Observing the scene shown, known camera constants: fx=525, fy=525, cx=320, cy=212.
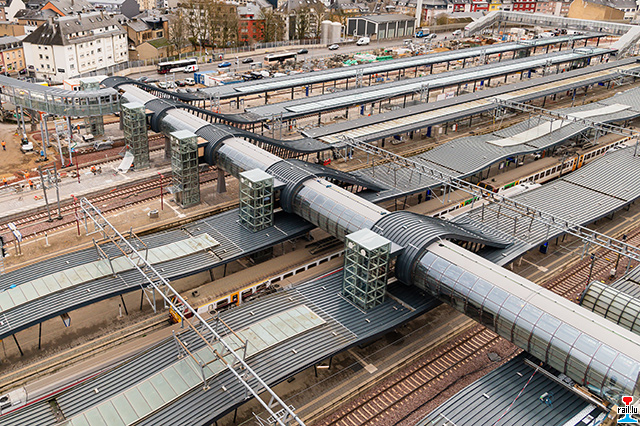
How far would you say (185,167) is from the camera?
57.3m

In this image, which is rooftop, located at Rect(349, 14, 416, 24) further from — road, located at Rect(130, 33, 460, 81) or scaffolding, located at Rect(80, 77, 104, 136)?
scaffolding, located at Rect(80, 77, 104, 136)

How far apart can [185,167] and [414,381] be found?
33.8 m

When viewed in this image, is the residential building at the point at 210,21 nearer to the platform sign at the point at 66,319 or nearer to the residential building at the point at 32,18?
the residential building at the point at 32,18

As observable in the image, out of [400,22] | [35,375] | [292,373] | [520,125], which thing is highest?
[400,22]

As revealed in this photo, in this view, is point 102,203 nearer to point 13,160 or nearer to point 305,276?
point 13,160

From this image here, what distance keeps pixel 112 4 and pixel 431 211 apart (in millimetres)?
165150

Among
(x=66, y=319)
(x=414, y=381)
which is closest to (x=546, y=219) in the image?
(x=414, y=381)

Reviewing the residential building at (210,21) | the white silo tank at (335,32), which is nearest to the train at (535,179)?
the white silo tank at (335,32)

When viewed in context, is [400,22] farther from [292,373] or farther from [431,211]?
[292,373]

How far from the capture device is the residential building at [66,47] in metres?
106

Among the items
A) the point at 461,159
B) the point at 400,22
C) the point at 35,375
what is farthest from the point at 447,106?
the point at 400,22

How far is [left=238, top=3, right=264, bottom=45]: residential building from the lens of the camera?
513ft

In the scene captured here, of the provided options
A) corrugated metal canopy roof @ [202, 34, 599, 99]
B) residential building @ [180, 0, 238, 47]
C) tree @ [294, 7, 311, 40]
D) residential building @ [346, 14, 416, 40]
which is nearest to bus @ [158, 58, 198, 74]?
residential building @ [180, 0, 238, 47]

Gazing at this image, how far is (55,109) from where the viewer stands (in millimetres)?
72000
